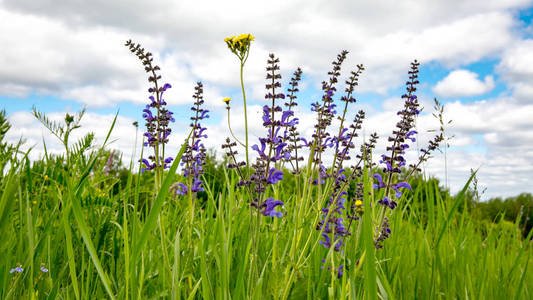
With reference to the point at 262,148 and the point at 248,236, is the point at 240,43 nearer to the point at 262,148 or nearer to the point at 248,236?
the point at 262,148

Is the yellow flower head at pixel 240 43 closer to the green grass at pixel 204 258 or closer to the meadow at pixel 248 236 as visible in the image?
the meadow at pixel 248 236

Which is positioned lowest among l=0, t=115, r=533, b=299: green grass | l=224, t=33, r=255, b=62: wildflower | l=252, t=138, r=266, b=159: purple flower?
l=0, t=115, r=533, b=299: green grass

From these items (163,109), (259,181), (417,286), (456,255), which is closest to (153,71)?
(163,109)

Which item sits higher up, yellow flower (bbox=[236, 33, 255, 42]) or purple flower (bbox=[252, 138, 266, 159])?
yellow flower (bbox=[236, 33, 255, 42])

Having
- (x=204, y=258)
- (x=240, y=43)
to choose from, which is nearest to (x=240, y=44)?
(x=240, y=43)

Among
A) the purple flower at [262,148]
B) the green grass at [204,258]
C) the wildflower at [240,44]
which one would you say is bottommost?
the green grass at [204,258]

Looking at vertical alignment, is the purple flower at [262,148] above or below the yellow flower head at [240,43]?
below

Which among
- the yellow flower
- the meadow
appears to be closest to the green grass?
the meadow

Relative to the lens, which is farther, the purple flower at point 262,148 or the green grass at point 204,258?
the purple flower at point 262,148

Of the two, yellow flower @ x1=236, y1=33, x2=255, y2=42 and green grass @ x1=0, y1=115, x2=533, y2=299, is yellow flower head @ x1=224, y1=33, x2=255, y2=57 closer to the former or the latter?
yellow flower @ x1=236, y1=33, x2=255, y2=42

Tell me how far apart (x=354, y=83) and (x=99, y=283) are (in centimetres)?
230

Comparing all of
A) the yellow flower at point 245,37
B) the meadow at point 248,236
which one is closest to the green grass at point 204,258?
the meadow at point 248,236

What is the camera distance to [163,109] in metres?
2.93

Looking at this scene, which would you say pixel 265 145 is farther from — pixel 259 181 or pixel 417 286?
pixel 417 286
